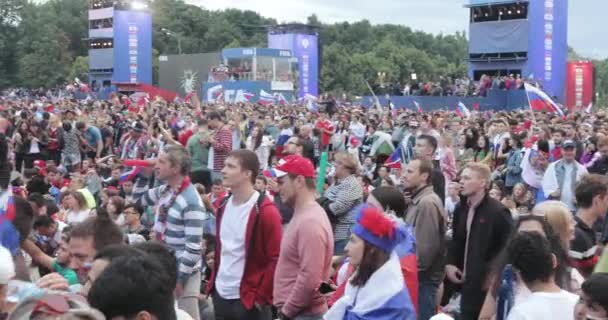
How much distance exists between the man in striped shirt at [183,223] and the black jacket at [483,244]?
6.57 ft

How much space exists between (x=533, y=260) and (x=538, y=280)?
0.10 metres

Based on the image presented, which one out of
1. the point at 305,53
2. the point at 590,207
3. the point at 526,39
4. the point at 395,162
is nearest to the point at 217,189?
the point at 395,162

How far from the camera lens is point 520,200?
10.3 meters

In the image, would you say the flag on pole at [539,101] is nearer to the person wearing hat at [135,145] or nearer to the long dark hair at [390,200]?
the person wearing hat at [135,145]

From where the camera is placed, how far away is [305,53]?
5616 centimetres

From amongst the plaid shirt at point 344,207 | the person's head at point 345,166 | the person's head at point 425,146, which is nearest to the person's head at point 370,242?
the plaid shirt at point 344,207

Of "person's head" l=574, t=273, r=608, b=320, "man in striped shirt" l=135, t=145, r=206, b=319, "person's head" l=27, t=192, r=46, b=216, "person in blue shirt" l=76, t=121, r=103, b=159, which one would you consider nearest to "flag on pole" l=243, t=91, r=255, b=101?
"person in blue shirt" l=76, t=121, r=103, b=159

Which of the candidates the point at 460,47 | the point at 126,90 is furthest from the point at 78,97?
the point at 460,47

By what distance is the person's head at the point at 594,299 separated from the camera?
350 centimetres

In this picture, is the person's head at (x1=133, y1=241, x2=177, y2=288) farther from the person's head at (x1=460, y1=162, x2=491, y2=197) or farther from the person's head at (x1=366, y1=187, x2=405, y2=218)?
the person's head at (x1=460, y1=162, x2=491, y2=197)

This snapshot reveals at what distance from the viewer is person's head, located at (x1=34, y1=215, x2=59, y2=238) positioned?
23.8 feet

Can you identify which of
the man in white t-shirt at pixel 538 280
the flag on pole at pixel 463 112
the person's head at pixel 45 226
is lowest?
the person's head at pixel 45 226

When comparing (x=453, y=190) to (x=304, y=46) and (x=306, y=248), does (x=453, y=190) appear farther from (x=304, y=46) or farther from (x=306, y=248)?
(x=304, y=46)

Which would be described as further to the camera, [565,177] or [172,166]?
[565,177]
